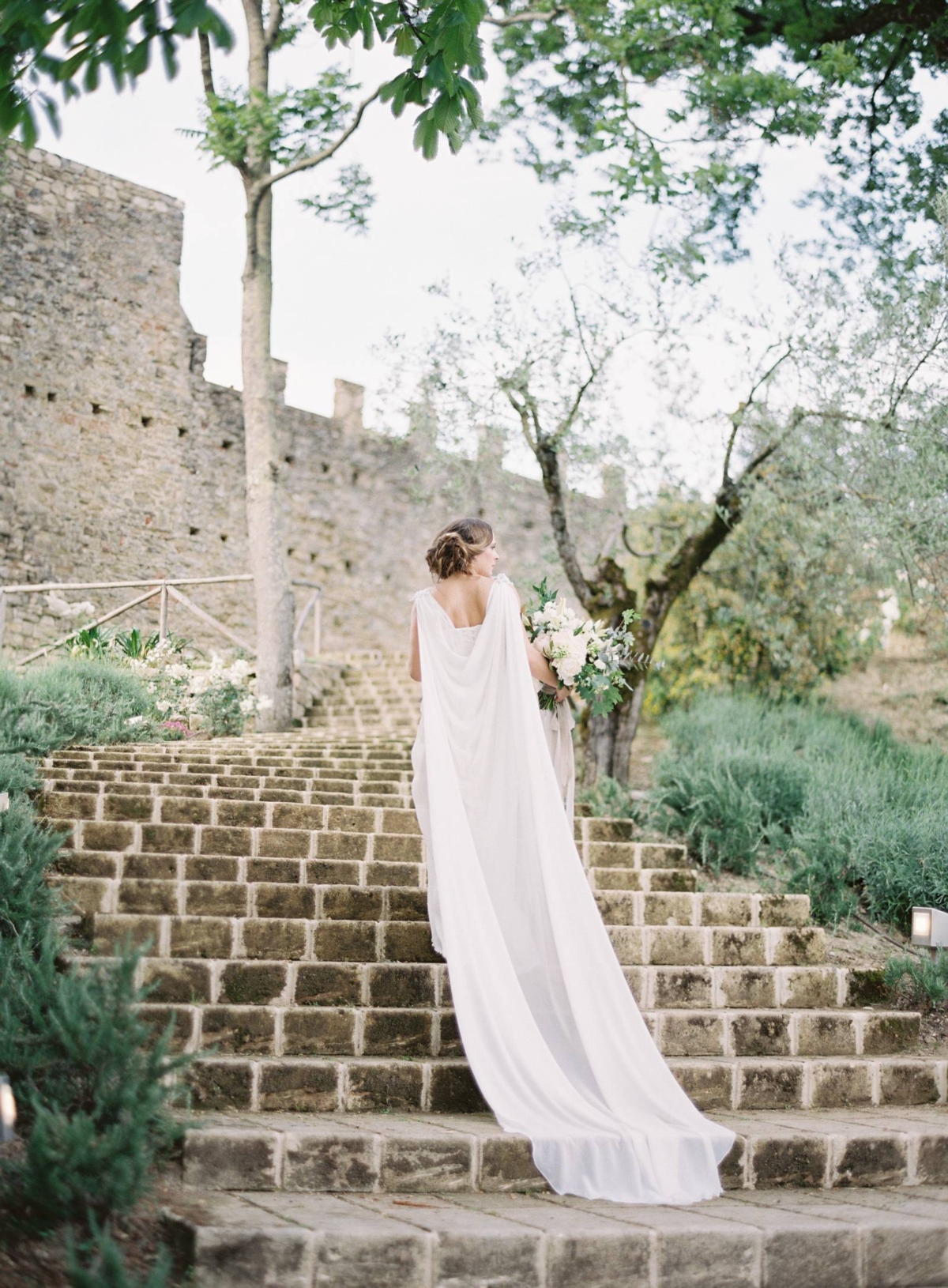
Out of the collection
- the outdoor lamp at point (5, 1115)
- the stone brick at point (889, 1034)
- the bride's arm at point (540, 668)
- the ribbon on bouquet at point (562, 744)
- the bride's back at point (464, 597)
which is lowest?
the stone brick at point (889, 1034)

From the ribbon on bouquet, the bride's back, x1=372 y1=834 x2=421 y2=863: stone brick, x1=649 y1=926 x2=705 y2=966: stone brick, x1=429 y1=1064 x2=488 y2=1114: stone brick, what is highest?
the bride's back

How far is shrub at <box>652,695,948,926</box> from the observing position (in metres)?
6.86

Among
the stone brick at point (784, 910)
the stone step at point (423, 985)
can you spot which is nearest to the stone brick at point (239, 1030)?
the stone step at point (423, 985)

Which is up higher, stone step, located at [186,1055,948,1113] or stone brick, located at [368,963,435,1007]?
stone brick, located at [368,963,435,1007]

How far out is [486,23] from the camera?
12.1 m

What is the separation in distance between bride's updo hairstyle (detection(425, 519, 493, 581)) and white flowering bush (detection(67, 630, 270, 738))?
5.62 meters

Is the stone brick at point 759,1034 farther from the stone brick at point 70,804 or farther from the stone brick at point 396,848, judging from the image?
the stone brick at point 70,804

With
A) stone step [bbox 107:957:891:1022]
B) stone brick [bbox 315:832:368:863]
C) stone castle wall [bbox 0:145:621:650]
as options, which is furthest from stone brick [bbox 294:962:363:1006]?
A: stone castle wall [bbox 0:145:621:650]

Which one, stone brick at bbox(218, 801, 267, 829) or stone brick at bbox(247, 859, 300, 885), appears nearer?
stone brick at bbox(247, 859, 300, 885)

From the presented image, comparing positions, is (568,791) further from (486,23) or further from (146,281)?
(146,281)

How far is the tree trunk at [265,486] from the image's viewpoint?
1186 centimetres

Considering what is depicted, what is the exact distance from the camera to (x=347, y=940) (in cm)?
503

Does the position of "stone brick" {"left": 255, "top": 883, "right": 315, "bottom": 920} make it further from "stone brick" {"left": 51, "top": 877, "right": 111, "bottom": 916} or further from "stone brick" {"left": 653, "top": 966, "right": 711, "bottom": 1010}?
"stone brick" {"left": 653, "top": 966, "right": 711, "bottom": 1010}

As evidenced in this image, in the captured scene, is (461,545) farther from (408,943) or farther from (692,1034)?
(692,1034)
